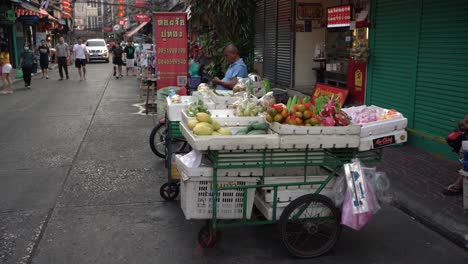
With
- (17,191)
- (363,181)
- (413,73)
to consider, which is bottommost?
(17,191)

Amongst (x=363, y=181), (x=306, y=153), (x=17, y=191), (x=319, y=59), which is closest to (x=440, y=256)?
(x=363, y=181)

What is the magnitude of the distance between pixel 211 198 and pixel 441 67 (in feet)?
15.4

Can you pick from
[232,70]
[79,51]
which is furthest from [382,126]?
[79,51]

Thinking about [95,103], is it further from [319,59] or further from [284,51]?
[319,59]

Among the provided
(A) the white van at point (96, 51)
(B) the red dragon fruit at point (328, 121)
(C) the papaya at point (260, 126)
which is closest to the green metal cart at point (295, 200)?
(B) the red dragon fruit at point (328, 121)

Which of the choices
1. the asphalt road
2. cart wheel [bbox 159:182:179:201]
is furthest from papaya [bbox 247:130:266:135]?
cart wheel [bbox 159:182:179:201]

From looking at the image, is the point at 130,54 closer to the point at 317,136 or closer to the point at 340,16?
the point at 340,16

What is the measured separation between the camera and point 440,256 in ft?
14.6

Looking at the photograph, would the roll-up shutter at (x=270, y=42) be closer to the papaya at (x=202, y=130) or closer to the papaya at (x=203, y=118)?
the papaya at (x=203, y=118)

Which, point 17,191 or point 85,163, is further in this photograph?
point 85,163

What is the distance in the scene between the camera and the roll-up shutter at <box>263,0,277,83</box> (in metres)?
15.1

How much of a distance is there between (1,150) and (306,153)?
256 inches

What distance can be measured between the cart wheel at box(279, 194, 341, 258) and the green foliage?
→ 9.48 metres

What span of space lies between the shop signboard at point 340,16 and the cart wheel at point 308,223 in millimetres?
6606
